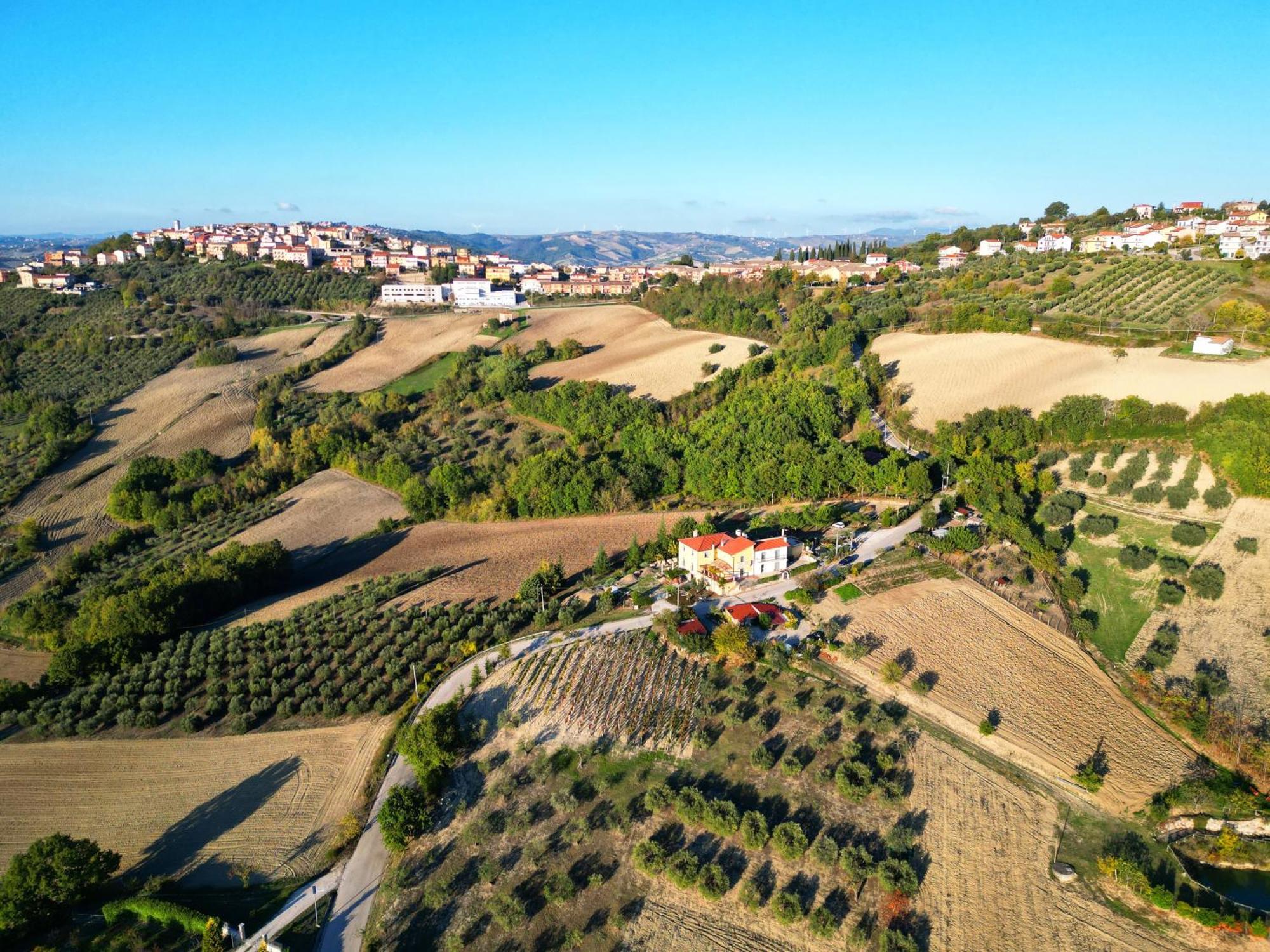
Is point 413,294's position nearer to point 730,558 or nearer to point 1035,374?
point 1035,374

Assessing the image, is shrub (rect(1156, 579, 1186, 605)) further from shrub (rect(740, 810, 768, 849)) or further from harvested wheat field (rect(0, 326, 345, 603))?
harvested wheat field (rect(0, 326, 345, 603))

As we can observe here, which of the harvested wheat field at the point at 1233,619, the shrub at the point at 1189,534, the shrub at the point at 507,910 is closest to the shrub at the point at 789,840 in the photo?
the shrub at the point at 507,910

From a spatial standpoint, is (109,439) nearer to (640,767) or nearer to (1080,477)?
(640,767)

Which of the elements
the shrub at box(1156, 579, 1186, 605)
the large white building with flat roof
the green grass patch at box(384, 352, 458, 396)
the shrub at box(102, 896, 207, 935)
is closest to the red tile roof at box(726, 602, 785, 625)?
the shrub at box(1156, 579, 1186, 605)

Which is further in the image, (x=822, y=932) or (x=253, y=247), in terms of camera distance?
(x=253, y=247)

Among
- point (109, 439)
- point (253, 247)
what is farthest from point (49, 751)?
point (253, 247)

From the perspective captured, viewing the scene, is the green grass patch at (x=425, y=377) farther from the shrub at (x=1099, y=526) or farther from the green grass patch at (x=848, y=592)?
the shrub at (x=1099, y=526)
